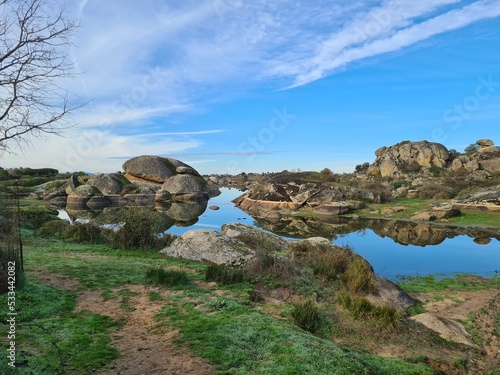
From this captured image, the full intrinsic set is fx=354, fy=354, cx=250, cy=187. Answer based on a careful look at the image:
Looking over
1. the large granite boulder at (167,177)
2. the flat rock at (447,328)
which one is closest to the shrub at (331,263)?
the flat rock at (447,328)

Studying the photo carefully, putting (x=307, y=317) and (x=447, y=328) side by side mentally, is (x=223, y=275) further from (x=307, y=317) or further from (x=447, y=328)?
(x=447, y=328)

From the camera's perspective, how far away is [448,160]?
69.9m

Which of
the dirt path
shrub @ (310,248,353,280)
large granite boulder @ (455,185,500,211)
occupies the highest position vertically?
large granite boulder @ (455,185,500,211)

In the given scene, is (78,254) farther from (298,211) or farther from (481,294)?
(298,211)

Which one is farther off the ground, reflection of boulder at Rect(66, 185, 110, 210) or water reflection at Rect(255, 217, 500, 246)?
Result: reflection of boulder at Rect(66, 185, 110, 210)

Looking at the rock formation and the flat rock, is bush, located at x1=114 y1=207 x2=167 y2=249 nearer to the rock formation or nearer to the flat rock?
the rock formation

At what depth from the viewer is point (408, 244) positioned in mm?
18516

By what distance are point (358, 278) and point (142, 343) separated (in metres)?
5.29

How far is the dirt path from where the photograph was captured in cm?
457

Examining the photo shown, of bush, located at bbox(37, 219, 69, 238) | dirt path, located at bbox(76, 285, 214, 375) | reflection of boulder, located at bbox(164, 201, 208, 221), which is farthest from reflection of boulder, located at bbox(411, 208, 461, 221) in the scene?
dirt path, located at bbox(76, 285, 214, 375)

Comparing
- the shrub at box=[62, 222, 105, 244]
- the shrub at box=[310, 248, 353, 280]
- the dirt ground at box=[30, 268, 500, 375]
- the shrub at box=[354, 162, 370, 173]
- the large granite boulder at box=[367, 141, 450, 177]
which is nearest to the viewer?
the dirt ground at box=[30, 268, 500, 375]

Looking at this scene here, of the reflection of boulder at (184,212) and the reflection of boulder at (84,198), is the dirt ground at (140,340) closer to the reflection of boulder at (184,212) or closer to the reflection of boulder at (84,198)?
the reflection of boulder at (184,212)

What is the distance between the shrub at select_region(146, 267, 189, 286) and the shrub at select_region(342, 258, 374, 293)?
4.00 m

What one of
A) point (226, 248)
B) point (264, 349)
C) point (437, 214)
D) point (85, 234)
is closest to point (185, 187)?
point (437, 214)
